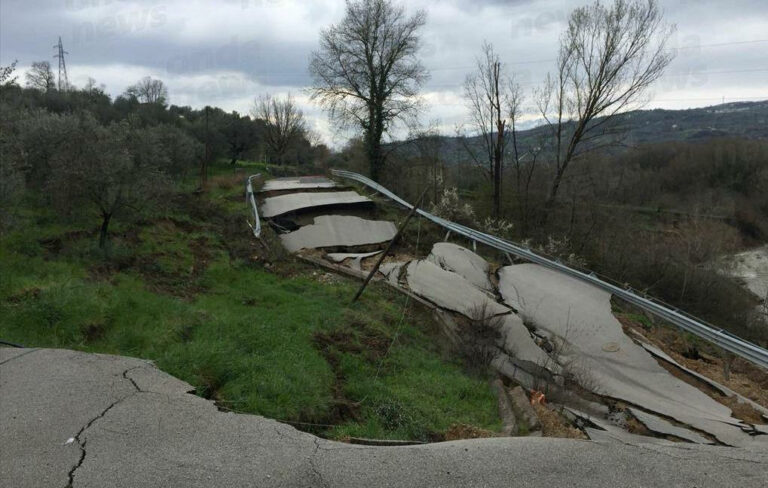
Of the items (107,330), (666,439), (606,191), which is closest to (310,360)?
(107,330)

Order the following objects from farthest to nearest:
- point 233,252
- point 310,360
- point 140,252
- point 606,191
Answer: point 606,191 < point 233,252 < point 140,252 < point 310,360

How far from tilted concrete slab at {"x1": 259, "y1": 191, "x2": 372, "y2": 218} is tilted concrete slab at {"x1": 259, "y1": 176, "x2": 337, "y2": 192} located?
1427mm

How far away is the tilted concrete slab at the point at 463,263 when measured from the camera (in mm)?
12945

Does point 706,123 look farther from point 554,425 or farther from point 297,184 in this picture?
point 554,425

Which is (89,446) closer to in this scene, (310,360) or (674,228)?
(310,360)

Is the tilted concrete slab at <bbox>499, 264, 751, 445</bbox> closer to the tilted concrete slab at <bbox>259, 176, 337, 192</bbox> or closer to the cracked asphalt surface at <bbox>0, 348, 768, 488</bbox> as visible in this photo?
the cracked asphalt surface at <bbox>0, 348, 768, 488</bbox>

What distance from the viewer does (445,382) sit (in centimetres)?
833

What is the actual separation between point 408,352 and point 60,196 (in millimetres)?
9182

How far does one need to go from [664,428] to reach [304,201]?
1474cm

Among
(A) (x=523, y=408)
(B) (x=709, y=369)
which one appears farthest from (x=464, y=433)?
(B) (x=709, y=369)

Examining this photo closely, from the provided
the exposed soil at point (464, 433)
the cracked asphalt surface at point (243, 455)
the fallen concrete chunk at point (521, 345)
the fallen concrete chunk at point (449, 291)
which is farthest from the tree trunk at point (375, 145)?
the cracked asphalt surface at point (243, 455)

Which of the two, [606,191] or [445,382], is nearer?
[445,382]

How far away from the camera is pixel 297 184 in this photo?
23625 millimetres

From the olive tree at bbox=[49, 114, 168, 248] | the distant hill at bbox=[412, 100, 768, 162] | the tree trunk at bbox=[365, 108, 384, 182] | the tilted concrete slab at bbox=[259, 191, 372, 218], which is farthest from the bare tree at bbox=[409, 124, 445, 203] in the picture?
the distant hill at bbox=[412, 100, 768, 162]
